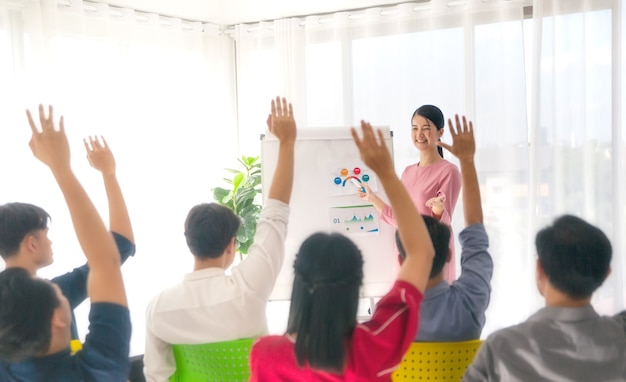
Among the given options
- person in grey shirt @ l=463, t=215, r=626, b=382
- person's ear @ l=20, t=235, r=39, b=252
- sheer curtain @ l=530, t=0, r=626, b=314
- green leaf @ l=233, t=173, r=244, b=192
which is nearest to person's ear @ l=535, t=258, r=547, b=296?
person in grey shirt @ l=463, t=215, r=626, b=382

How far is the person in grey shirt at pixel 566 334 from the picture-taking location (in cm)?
153

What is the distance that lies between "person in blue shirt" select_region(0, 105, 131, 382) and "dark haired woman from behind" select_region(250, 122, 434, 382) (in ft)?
1.11

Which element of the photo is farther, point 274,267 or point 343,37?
point 343,37

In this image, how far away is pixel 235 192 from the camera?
5008 mm

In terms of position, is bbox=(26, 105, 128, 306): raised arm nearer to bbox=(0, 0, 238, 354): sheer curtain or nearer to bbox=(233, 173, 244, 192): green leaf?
bbox=(0, 0, 238, 354): sheer curtain

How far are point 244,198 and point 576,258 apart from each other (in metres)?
3.58

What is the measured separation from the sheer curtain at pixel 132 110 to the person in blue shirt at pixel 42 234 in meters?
2.06

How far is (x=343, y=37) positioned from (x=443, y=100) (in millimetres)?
960

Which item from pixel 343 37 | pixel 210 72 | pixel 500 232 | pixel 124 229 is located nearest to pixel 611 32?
pixel 500 232

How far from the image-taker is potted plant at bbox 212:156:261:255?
495cm

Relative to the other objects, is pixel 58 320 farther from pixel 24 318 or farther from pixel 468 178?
pixel 468 178

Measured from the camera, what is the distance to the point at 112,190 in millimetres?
1906

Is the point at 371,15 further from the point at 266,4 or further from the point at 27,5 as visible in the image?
the point at 27,5

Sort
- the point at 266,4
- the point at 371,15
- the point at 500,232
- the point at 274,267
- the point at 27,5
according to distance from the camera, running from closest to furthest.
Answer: the point at 274,267
the point at 27,5
the point at 500,232
the point at 371,15
the point at 266,4
